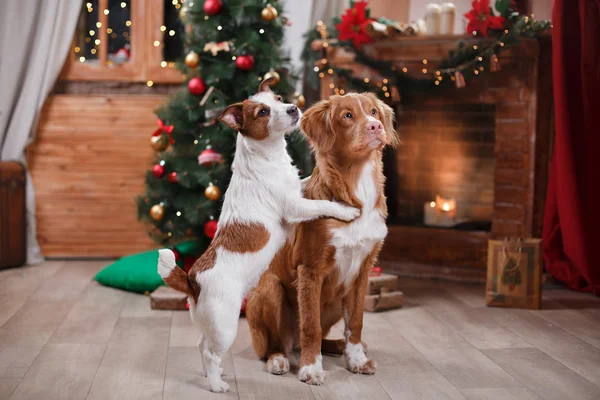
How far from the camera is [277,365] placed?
2557mm

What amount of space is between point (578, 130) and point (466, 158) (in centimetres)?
83

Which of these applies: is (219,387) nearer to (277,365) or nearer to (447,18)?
(277,365)

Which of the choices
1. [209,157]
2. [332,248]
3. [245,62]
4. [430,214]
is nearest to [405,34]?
[245,62]

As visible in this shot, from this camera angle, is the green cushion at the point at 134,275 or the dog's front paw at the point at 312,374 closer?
the dog's front paw at the point at 312,374

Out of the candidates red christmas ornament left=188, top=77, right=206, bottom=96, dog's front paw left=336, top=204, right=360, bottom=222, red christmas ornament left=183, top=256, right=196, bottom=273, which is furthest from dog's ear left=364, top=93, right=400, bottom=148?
red christmas ornament left=183, top=256, right=196, bottom=273

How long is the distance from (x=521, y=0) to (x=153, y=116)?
2480 mm

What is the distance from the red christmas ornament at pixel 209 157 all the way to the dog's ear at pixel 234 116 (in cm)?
153

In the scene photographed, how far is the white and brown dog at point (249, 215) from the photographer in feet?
7.50

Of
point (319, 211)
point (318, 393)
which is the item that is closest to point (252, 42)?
point (319, 211)

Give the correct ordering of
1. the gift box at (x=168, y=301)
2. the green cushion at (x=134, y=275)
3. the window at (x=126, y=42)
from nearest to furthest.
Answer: the gift box at (x=168, y=301) < the green cushion at (x=134, y=275) < the window at (x=126, y=42)

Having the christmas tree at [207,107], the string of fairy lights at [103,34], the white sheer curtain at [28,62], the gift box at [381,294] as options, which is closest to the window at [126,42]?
the string of fairy lights at [103,34]

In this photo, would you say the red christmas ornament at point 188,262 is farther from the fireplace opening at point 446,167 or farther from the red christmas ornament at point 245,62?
the fireplace opening at point 446,167

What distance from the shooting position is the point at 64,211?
4832 mm

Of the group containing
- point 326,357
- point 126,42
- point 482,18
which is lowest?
point 326,357
